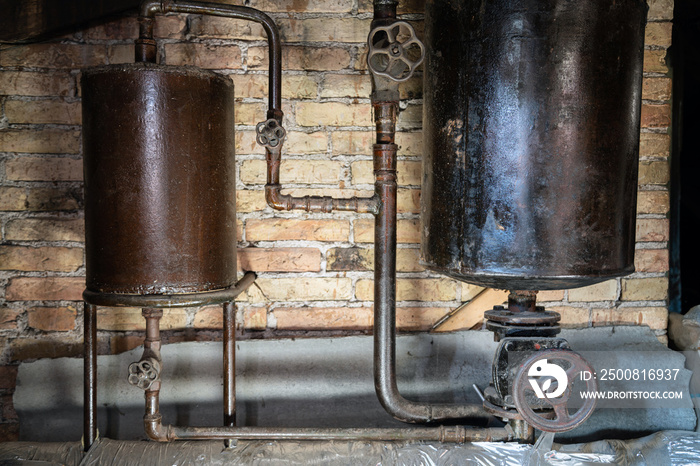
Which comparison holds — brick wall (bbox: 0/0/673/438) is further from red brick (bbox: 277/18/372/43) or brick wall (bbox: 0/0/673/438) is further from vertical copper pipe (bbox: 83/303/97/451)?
vertical copper pipe (bbox: 83/303/97/451)

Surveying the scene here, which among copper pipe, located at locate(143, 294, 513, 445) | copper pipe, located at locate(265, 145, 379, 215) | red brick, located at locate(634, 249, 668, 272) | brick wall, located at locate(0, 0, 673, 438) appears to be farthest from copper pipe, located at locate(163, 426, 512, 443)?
red brick, located at locate(634, 249, 668, 272)

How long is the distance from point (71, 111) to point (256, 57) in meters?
0.54

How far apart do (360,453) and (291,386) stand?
0.27m

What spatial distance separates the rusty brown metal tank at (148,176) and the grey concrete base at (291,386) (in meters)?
0.40

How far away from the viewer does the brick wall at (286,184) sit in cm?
129

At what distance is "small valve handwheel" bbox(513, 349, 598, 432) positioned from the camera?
0.96 m

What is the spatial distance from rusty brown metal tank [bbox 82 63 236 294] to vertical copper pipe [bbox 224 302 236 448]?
20 cm

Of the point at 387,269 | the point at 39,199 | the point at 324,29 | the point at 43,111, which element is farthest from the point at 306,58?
the point at 39,199

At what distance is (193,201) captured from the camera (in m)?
1.02

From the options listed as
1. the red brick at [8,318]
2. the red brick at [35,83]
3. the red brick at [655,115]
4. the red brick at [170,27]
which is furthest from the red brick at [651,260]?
the red brick at [8,318]

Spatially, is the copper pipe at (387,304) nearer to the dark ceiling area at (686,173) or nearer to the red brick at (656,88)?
the red brick at (656,88)

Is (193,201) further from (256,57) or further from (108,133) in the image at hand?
(256,57)

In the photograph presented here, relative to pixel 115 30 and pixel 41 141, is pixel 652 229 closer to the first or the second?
pixel 115 30

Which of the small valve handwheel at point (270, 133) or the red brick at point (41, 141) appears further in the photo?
the red brick at point (41, 141)
